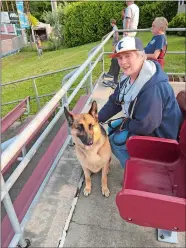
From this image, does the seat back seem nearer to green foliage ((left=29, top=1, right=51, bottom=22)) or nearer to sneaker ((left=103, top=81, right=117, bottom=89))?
sneaker ((left=103, top=81, right=117, bottom=89))

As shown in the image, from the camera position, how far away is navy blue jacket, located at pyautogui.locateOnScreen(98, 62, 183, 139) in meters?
2.16

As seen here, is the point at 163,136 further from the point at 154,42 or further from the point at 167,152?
the point at 154,42

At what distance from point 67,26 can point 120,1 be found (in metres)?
4.62

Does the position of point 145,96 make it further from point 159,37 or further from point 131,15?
point 131,15

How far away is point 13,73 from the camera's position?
1513cm

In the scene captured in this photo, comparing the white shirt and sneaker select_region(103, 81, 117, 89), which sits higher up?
the white shirt

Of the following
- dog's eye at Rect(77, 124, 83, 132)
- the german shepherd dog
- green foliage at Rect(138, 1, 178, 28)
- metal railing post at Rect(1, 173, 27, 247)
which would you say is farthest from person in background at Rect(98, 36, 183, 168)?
green foliage at Rect(138, 1, 178, 28)

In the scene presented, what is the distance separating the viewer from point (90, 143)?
2387mm

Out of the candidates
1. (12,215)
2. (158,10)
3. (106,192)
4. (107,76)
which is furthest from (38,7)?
(12,215)

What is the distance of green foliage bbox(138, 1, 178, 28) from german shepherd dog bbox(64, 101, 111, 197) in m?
16.8

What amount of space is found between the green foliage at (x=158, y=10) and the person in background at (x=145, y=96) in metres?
16.5

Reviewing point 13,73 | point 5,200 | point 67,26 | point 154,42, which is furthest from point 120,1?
point 5,200

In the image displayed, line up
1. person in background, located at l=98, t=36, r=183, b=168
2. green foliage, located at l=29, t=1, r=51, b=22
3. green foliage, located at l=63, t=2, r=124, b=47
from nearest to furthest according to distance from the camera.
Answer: person in background, located at l=98, t=36, r=183, b=168, green foliage, located at l=63, t=2, r=124, b=47, green foliage, located at l=29, t=1, r=51, b=22

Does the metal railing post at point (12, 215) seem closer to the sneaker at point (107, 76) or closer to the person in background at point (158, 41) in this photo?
the person in background at point (158, 41)
